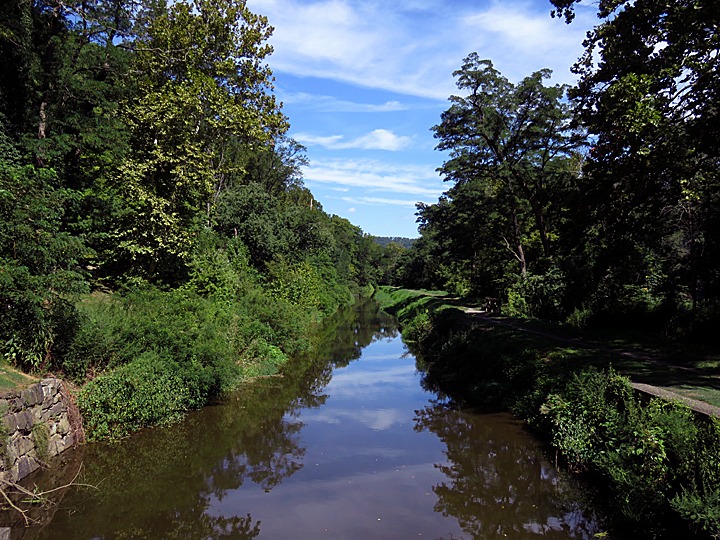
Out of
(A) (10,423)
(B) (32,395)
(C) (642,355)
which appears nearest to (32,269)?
(B) (32,395)

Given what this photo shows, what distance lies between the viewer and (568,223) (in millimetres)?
14219

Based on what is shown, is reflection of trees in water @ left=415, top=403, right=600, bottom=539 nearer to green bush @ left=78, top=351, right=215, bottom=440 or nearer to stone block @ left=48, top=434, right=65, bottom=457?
green bush @ left=78, top=351, right=215, bottom=440

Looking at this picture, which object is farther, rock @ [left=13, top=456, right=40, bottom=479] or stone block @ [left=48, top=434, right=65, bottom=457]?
stone block @ [left=48, top=434, right=65, bottom=457]

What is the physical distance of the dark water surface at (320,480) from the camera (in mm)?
7109

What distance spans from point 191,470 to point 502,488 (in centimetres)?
624

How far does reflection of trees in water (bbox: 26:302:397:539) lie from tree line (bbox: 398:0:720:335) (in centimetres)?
1058

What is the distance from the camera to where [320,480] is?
8.92 meters

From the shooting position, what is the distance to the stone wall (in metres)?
7.31

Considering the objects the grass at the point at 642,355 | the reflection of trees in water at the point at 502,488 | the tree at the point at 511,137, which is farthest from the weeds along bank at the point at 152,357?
the tree at the point at 511,137

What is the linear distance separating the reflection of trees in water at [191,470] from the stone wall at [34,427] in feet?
1.48

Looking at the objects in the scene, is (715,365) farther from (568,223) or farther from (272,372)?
(272,372)

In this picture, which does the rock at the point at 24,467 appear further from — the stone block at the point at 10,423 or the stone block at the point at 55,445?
the stone block at the point at 10,423

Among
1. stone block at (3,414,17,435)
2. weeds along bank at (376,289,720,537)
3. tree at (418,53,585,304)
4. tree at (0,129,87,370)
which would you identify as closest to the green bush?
tree at (0,129,87,370)

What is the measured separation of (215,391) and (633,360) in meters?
11.7
